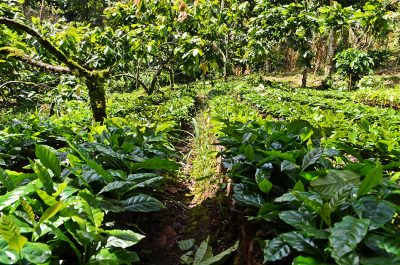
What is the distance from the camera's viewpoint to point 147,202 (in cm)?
197

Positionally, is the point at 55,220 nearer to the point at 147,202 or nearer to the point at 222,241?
the point at 147,202

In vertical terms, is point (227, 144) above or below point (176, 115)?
above

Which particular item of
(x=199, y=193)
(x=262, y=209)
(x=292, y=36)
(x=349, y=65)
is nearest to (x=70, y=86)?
(x=199, y=193)

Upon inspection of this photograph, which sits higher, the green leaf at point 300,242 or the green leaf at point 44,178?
the green leaf at point 44,178

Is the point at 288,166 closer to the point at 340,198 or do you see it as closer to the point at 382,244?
the point at 340,198

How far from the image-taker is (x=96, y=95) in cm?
457

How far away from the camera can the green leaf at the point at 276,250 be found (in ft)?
4.57

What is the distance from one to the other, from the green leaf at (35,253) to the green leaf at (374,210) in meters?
1.26

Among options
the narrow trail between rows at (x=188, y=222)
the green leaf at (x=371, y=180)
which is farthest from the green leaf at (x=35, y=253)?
the green leaf at (x=371, y=180)

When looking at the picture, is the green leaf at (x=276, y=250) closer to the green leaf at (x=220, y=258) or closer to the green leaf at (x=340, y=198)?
the green leaf at (x=340, y=198)

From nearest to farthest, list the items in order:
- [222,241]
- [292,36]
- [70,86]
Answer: [222,241], [70,86], [292,36]

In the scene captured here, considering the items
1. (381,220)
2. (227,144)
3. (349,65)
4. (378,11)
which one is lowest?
(349,65)

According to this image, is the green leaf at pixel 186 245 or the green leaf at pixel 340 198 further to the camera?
the green leaf at pixel 186 245

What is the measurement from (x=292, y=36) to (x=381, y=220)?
12.1 metres
